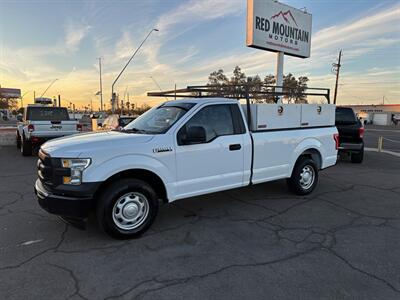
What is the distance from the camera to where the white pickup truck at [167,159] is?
400 centimetres

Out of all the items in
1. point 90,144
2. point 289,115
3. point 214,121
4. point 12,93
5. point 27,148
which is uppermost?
point 12,93

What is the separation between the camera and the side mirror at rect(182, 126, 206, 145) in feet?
14.8

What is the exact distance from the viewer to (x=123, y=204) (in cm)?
423

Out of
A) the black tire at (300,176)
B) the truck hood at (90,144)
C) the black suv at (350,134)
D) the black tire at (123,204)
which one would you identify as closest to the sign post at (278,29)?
the black suv at (350,134)

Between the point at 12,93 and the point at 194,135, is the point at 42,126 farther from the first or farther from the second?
the point at 12,93

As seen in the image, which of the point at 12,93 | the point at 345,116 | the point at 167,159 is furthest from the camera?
the point at 12,93

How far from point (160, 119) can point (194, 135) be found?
Answer: 34.0 inches

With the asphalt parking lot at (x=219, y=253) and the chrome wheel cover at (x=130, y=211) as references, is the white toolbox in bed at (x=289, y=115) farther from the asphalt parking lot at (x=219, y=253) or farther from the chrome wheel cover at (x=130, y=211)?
the chrome wheel cover at (x=130, y=211)

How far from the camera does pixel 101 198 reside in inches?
161

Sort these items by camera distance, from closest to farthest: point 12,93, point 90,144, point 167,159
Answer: point 90,144
point 167,159
point 12,93

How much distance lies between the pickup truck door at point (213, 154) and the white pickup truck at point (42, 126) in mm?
8460

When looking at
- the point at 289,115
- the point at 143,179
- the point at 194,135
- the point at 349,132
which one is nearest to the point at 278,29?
the point at 349,132

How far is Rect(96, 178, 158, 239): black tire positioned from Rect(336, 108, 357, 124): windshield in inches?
337

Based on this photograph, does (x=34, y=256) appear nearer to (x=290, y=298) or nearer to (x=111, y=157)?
(x=111, y=157)
